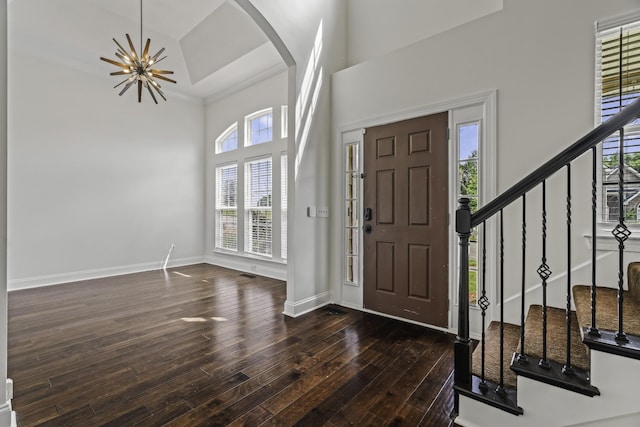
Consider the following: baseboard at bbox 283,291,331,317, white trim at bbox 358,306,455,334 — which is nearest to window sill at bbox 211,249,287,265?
baseboard at bbox 283,291,331,317

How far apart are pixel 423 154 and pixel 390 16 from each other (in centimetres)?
193

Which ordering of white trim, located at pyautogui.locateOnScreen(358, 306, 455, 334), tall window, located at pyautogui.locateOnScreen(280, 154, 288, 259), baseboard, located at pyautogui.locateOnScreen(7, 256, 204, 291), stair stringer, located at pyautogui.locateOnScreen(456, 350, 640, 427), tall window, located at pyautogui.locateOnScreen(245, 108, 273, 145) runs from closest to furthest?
stair stringer, located at pyautogui.locateOnScreen(456, 350, 640, 427) → white trim, located at pyautogui.locateOnScreen(358, 306, 455, 334) → baseboard, located at pyautogui.locateOnScreen(7, 256, 204, 291) → tall window, located at pyautogui.locateOnScreen(280, 154, 288, 259) → tall window, located at pyautogui.locateOnScreen(245, 108, 273, 145)

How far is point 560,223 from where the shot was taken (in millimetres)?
2375

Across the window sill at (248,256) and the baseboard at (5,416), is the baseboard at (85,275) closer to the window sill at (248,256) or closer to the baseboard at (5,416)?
the window sill at (248,256)

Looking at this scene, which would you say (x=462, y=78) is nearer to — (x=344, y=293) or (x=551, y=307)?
(x=551, y=307)

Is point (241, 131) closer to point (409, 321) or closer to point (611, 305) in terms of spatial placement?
Answer: point (409, 321)

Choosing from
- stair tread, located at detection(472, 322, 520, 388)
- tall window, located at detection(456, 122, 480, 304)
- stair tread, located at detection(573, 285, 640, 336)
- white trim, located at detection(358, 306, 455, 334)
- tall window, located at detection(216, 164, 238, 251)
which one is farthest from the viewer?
tall window, located at detection(216, 164, 238, 251)

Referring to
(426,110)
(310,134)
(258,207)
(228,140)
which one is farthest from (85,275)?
(426,110)

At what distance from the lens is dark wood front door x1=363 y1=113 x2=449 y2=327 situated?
120 inches

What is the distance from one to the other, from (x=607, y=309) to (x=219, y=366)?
8.50 ft

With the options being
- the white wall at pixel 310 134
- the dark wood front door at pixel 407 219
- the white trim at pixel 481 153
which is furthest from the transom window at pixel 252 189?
the white trim at pixel 481 153

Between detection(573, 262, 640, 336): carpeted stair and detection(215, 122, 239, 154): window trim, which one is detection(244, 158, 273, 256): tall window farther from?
detection(573, 262, 640, 336): carpeted stair

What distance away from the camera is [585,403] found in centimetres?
142

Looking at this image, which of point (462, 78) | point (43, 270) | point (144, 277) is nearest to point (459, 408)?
point (462, 78)
